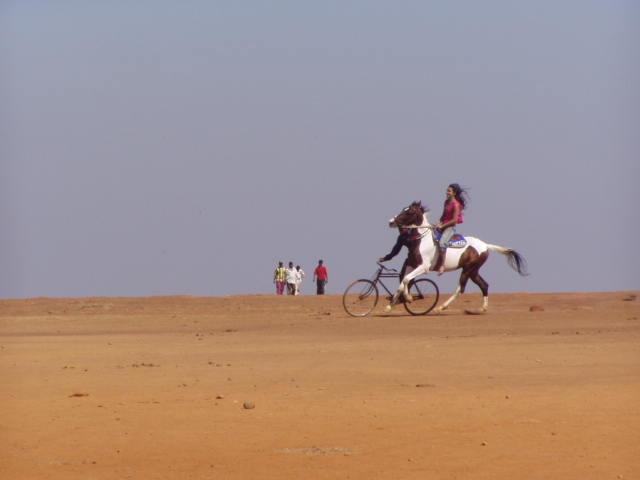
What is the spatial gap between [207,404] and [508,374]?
3.63 metres

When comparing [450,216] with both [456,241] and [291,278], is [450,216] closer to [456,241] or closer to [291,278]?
[456,241]

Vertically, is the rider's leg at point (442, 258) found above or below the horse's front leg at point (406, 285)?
above

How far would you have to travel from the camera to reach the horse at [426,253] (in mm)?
20734

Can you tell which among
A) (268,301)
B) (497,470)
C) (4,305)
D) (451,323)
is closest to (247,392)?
(497,470)

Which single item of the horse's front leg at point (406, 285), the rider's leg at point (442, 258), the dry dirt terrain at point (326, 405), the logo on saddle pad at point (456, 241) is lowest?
the dry dirt terrain at point (326, 405)

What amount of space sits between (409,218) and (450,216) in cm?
92

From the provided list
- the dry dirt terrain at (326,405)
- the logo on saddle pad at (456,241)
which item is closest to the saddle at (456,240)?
the logo on saddle pad at (456,241)

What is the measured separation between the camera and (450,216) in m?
21.0

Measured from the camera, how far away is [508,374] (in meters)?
11.0

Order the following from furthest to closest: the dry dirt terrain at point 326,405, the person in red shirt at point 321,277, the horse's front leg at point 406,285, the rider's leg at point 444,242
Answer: the person in red shirt at point 321,277, the rider's leg at point 444,242, the horse's front leg at point 406,285, the dry dirt terrain at point 326,405

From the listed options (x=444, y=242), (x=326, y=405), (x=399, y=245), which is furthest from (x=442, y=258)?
(x=326, y=405)

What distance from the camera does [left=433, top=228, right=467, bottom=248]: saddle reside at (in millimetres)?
20966

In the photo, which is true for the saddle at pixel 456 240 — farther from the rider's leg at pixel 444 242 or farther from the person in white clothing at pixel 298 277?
the person in white clothing at pixel 298 277

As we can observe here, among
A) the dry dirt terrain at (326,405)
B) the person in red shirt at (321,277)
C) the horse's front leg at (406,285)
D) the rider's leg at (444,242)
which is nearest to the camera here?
the dry dirt terrain at (326,405)
